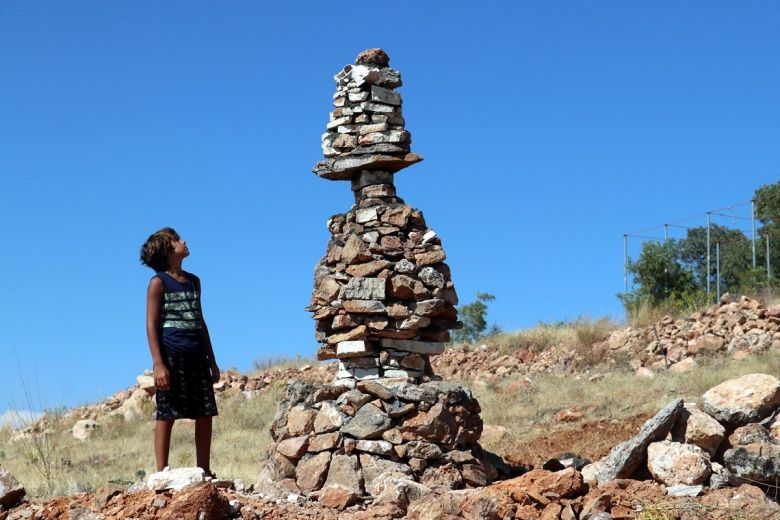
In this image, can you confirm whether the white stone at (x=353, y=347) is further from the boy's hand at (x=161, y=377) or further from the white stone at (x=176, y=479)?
the white stone at (x=176, y=479)

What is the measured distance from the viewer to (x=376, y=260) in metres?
8.89

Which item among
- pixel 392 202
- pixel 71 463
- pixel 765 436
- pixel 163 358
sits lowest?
pixel 71 463

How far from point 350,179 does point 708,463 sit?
419cm

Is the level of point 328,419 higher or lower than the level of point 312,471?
higher

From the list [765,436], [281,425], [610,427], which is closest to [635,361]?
[610,427]

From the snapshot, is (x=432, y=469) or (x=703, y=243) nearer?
(x=432, y=469)

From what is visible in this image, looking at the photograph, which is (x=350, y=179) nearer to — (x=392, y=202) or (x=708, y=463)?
(x=392, y=202)

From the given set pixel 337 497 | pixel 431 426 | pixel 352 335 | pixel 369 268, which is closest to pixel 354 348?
pixel 352 335

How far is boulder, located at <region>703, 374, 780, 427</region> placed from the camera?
9.00 metres

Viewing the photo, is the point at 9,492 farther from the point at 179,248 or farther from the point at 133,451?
the point at 133,451

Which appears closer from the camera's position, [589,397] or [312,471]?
[312,471]

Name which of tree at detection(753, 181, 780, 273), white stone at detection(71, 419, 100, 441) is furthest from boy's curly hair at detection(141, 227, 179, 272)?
tree at detection(753, 181, 780, 273)

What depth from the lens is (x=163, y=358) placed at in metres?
7.57

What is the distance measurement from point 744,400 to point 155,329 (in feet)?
17.7
